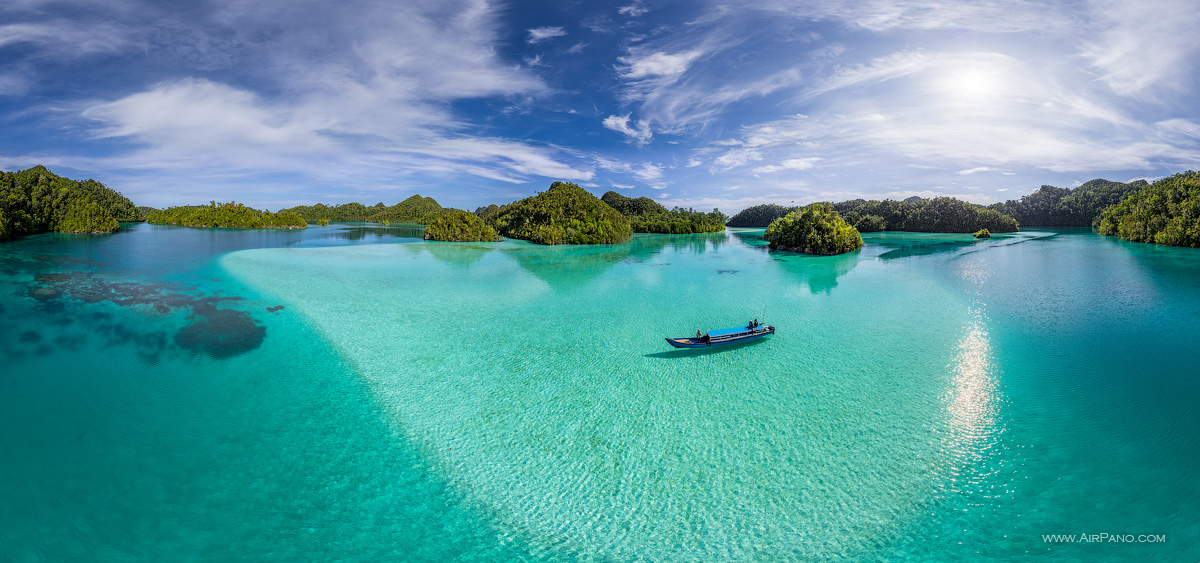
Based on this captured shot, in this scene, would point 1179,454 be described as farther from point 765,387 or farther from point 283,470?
point 283,470

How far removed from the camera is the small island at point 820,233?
A: 169 feet

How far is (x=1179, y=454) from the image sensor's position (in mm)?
8875

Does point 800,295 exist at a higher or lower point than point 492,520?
higher

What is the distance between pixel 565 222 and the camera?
7344 centimetres

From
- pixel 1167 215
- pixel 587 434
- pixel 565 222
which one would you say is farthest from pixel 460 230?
pixel 1167 215

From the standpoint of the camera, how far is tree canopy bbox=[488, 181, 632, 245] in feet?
235

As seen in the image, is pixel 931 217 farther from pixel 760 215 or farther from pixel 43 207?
pixel 43 207

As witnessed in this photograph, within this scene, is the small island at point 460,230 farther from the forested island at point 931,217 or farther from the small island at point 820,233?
the forested island at point 931,217

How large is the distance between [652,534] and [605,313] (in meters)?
14.4

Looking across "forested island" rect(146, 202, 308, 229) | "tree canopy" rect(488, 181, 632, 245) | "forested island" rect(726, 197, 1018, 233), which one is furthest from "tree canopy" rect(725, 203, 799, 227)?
"forested island" rect(146, 202, 308, 229)

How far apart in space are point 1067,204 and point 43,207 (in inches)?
8768

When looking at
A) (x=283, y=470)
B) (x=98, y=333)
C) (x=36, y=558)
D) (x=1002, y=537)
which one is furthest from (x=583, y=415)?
(x=98, y=333)

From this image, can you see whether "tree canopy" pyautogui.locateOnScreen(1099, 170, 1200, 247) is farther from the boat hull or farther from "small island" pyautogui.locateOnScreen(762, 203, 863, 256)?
the boat hull

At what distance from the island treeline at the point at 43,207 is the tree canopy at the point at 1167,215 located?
139 m
